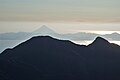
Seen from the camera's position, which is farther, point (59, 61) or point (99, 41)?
point (99, 41)

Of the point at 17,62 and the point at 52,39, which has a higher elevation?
the point at 52,39

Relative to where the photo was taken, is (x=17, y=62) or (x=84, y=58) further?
(x=84, y=58)

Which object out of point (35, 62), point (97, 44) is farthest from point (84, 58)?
point (35, 62)

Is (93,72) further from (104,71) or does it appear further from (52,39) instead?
(52,39)

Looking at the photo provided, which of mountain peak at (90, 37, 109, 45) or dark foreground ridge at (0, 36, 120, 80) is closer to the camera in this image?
dark foreground ridge at (0, 36, 120, 80)

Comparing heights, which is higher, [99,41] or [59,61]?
[99,41]

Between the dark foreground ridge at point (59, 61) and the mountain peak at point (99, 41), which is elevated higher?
the mountain peak at point (99, 41)

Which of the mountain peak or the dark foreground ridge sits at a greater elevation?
the mountain peak

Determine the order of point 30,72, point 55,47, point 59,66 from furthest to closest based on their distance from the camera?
point 55,47
point 59,66
point 30,72
